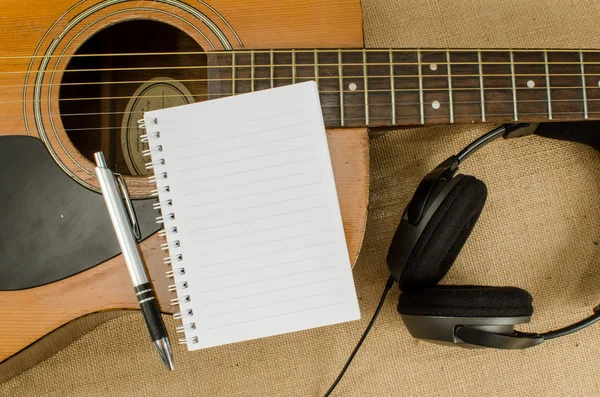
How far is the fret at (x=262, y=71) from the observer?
65 cm

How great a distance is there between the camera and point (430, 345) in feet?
2.74

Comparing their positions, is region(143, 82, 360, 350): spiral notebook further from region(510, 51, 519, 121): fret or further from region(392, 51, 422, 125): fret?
region(510, 51, 519, 121): fret

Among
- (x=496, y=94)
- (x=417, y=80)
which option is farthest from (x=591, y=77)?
(x=417, y=80)

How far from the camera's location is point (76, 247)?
0.65 meters

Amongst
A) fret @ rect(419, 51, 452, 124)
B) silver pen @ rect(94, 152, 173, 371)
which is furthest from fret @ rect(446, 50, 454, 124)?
silver pen @ rect(94, 152, 173, 371)

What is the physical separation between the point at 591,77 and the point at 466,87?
0.59 feet

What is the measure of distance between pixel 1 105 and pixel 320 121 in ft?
1.50

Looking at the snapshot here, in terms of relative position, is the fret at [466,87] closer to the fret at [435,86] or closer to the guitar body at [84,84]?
the fret at [435,86]

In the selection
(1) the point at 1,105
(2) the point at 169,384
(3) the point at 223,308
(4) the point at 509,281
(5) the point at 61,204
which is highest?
(1) the point at 1,105

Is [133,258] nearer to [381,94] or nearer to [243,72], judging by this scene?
[243,72]

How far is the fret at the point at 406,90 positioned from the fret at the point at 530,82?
14 centimetres

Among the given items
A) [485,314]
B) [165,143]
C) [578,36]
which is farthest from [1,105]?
[578,36]

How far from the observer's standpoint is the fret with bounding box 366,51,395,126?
0.65m

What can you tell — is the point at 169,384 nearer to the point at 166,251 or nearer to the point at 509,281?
the point at 166,251
